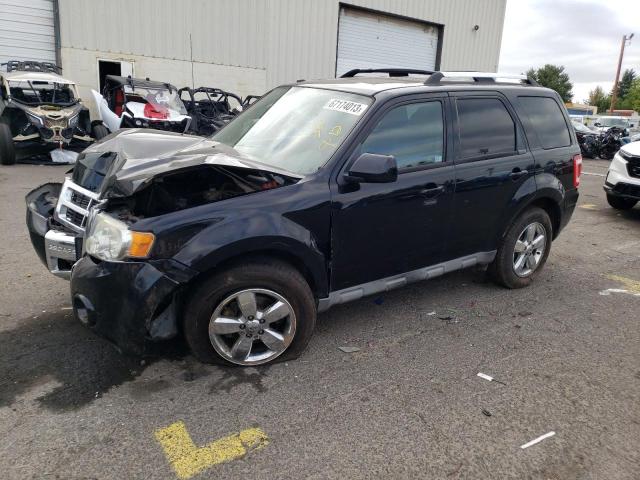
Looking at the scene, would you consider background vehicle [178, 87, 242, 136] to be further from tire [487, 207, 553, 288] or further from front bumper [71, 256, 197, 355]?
front bumper [71, 256, 197, 355]

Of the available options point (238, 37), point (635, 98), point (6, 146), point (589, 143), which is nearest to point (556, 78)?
point (635, 98)

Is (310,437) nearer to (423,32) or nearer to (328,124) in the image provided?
(328,124)

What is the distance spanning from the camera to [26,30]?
1255cm

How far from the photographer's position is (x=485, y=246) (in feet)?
14.1

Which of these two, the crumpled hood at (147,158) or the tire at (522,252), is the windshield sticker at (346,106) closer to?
the crumpled hood at (147,158)

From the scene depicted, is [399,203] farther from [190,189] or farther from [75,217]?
[75,217]

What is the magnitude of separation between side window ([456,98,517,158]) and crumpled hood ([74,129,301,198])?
62.1 inches

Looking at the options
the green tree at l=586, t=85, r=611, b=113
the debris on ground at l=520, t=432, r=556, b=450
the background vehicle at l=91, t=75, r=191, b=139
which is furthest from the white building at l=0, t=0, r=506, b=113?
the green tree at l=586, t=85, r=611, b=113

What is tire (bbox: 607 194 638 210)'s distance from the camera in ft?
28.5

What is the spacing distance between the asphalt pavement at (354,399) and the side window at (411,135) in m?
1.30

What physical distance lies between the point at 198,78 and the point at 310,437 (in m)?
14.6

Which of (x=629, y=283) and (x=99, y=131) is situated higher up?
(x=99, y=131)

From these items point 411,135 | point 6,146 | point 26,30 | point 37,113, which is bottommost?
point 6,146

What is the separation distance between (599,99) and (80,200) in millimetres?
108450
